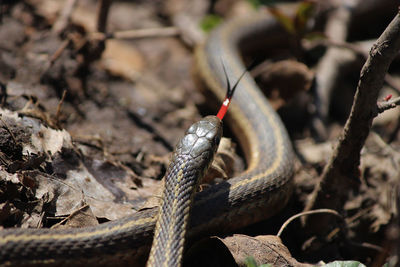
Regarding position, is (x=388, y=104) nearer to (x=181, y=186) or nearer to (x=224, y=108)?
(x=224, y=108)

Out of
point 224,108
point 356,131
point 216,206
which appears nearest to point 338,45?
point 224,108

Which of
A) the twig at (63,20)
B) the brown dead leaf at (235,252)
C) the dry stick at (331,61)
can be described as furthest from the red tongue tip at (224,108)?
the twig at (63,20)

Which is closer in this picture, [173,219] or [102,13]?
[173,219]

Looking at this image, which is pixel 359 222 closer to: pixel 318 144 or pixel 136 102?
pixel 318 144

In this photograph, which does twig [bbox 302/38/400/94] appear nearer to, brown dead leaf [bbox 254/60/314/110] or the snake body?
brown dead leaf [bbox 254/60/314/110]

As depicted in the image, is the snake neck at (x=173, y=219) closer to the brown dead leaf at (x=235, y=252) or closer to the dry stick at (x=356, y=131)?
the brown dead leaf at (x=235, y=252)

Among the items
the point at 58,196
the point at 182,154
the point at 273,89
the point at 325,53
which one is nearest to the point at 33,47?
the point at 58,196
